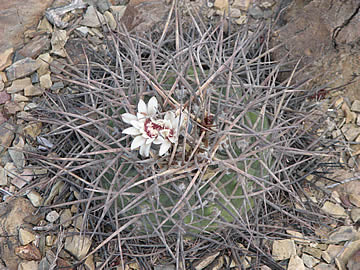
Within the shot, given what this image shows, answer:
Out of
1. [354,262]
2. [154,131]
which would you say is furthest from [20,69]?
[354,262]

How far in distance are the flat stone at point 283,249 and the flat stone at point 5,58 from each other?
1.62 meters

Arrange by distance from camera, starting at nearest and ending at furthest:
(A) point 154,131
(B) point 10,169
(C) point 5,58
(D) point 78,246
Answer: (A) point 154,131 < (D) point 78,246 < (B) point 10,169 < (C) point 5,58

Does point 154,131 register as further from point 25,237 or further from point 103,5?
point 103,5

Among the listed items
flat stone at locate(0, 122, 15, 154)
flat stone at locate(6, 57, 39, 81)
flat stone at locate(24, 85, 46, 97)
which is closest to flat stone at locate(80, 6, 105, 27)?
flat stone at locate(6, 57, 39, 81)

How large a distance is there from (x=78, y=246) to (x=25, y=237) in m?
0.25

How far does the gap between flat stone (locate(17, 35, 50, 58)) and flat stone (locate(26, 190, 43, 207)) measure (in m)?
0.78

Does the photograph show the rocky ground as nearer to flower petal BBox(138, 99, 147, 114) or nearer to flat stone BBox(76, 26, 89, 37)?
flat stone BBox(76, 26, 89, 37)

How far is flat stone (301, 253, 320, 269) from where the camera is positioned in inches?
66.1

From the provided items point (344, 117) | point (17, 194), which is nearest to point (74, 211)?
point (17, 194)

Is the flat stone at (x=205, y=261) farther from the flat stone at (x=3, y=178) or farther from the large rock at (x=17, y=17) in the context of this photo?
the large rock at (x=17, y=17)

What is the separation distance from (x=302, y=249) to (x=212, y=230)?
538 mm

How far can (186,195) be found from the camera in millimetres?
1237

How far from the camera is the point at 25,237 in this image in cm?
162

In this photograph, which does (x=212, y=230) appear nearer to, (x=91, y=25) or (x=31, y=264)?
(x=31, y=264)
